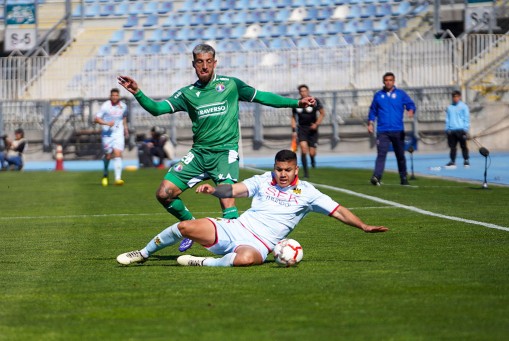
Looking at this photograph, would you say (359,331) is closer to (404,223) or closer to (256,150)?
(404,223)

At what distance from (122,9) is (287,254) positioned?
38282mm

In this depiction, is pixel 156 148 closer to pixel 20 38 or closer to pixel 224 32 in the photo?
pixel 224 32

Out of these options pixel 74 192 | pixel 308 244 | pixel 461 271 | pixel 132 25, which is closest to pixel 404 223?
pixel 308 244

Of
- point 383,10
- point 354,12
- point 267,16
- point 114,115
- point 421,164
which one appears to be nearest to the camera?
point 114,115

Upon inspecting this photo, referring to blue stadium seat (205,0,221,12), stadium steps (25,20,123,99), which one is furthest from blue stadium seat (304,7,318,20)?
stadium steps (25,20,123,99)

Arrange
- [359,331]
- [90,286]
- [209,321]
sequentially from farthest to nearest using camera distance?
[90,286]
[209,321]
[359,331]

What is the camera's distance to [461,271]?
370 inches

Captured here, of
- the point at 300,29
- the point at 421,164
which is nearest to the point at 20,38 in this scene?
the point at 300,29

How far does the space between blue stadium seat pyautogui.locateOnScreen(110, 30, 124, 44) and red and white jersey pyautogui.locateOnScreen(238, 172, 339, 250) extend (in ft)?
119

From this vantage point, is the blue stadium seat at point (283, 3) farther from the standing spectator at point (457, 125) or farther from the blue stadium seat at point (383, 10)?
the standing spectator at point (457, 125)

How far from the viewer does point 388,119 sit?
23.1 metres

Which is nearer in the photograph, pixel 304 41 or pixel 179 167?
pixel 179 167

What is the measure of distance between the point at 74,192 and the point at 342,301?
16631mm

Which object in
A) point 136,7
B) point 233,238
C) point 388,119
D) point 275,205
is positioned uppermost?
point 136,7
